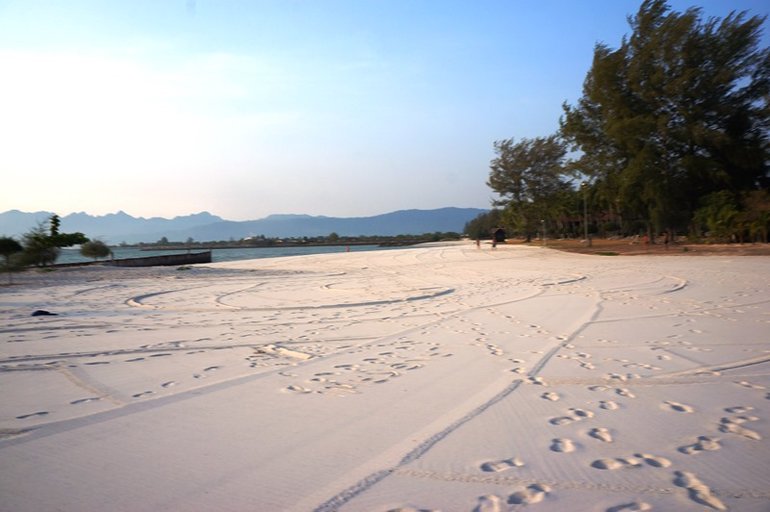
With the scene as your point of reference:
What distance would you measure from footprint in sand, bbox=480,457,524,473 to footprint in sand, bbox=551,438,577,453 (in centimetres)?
31

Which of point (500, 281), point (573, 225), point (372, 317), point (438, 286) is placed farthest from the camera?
point (573, 225)

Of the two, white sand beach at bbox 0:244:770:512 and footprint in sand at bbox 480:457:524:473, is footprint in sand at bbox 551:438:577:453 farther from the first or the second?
footprint in sand at bbox 480:457:524:473

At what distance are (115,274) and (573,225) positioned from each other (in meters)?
57.5

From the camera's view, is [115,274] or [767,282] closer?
[767,282]

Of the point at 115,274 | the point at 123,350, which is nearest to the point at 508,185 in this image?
the point at 115,274

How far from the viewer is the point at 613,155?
109 feet

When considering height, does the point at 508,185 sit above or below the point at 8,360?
above

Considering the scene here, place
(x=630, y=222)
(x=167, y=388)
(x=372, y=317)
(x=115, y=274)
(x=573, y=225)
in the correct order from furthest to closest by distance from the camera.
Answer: (x=573, y=225) → (x=630, y=222) → (x=115, y=274) → (x=372, y=317) → (x=167, y=388)

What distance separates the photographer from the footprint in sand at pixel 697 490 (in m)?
2.72

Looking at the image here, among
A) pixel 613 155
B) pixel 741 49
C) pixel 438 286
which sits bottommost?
pixel 438 286

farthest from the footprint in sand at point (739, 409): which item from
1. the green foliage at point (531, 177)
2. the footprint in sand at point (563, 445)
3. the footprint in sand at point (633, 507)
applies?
the green foliage at point (531, 177)

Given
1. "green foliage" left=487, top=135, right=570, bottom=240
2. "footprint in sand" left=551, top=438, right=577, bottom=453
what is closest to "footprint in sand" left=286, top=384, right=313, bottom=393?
"footprint in sand" left=551, top=438, right=577, bottom=453

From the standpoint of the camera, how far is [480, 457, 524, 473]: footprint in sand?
3186 millimetres

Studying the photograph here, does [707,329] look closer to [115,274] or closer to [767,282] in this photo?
[767,282]
